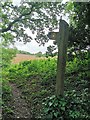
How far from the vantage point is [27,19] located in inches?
233

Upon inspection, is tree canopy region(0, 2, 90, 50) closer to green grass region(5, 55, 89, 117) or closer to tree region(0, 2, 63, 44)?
tree region(0, 2, 63, 44)

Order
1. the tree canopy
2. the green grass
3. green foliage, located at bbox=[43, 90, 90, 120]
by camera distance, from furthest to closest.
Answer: the tree canopy
the green grass
green foliage, located at bbox=[43, 90, 90, 120]

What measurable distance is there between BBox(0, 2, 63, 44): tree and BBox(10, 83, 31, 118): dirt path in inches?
45.7

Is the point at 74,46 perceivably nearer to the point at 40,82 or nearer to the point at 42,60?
the point at 40,82

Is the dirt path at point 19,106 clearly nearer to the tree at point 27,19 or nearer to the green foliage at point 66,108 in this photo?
the green foliage at point 66,108

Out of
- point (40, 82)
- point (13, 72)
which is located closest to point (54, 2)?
point (40, 82)

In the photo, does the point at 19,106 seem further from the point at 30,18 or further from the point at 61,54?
the point at 30,18

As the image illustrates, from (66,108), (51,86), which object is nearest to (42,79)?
(51,86)

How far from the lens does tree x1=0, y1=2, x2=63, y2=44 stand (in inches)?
226

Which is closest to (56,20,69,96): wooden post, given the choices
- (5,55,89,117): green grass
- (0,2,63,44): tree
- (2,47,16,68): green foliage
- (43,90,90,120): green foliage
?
(43,90,90,120): green foliage

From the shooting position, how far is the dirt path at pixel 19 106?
454 cm

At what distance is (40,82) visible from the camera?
20.0 feet

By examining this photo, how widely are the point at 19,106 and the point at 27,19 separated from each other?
6.66 ft

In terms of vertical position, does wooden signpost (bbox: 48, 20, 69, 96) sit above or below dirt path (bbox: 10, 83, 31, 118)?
above
